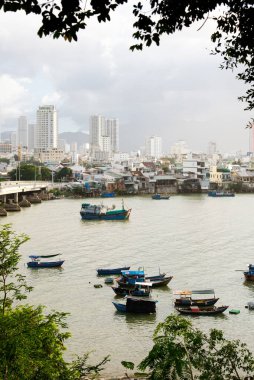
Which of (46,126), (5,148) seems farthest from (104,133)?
(5,148)

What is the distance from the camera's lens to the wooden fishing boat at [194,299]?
8586 millimetres

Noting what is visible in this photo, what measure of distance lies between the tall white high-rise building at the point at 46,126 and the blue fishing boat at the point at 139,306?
301 feet

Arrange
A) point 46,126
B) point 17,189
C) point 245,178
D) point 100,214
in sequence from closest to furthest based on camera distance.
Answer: point 100,214 < point 17,189 < point 245,178 < point 46,126

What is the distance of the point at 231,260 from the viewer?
12.7 m

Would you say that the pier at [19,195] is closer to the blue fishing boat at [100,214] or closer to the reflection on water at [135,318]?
the blue fishing boat at [100,214]

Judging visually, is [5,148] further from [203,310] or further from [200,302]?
[203,310]

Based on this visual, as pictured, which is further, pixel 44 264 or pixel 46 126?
pixel 46 126

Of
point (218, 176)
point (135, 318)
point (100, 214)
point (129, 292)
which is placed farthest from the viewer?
point (218, 176)

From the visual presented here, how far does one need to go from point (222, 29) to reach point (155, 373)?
2613 mm

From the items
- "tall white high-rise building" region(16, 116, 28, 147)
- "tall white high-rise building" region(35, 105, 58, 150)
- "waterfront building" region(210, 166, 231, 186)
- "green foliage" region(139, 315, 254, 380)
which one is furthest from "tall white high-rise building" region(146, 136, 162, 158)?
"green foliage" region(139, 315, 254, 380)

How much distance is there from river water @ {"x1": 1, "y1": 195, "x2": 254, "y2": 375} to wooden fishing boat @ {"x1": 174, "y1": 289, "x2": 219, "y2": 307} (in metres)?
0.19

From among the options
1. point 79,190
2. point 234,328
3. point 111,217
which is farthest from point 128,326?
point 79,190

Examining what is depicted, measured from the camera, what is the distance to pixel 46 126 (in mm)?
99625

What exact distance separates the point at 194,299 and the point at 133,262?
3.85 meters
